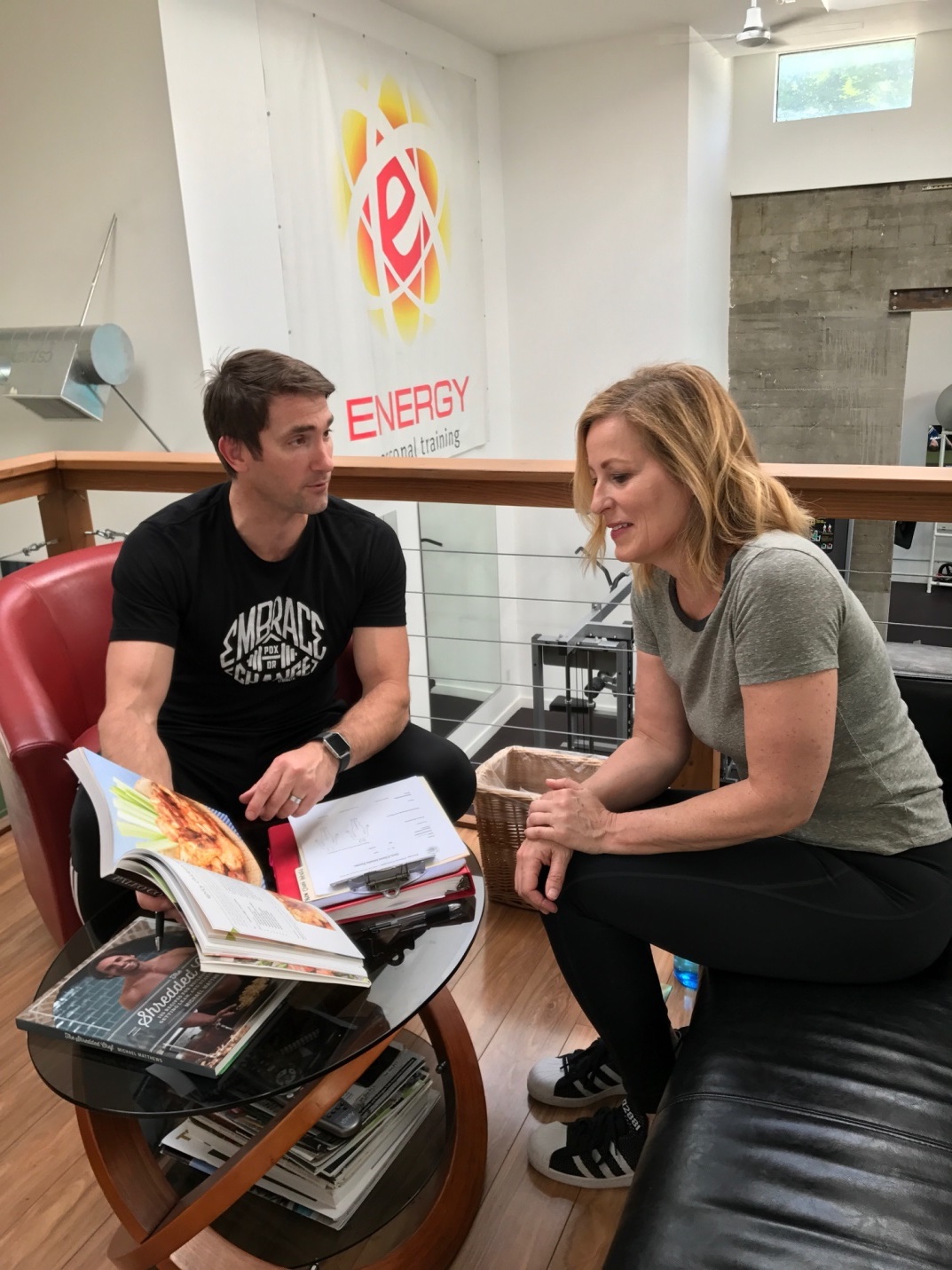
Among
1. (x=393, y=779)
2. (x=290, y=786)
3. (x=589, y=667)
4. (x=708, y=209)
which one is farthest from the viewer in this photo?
(x=708, y=209)

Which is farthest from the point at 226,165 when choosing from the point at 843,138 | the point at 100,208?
the point at 843,138

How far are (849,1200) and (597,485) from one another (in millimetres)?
834

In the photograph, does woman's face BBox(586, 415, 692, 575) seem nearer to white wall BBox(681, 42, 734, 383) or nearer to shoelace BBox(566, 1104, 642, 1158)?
shoelace BBox(566, 1104, 642, 1158)

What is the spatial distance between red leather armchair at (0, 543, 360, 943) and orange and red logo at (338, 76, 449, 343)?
2.85 m

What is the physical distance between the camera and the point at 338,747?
1.58 meters

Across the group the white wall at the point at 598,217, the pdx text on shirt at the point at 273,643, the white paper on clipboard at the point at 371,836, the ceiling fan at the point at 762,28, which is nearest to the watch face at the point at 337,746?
the white paper on clipboard at the point at 371,836

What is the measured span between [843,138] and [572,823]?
22.0 ft

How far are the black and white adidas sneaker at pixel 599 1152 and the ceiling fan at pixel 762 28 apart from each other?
4708 mm

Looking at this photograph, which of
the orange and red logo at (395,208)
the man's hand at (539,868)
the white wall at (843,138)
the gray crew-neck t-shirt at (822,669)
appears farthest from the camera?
the white wall at (843,138)

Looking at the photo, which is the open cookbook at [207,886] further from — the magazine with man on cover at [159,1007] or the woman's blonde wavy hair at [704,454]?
the woman's blonde wavy hair at [704,454]

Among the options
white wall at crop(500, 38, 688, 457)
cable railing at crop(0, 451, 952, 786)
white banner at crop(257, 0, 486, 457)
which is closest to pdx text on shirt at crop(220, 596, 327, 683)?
cable railing at crop(0, 451, 952, 786)

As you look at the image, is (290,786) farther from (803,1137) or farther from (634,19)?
(634,19)

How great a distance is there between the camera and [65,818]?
178 cm

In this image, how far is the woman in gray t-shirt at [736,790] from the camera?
122 cm
